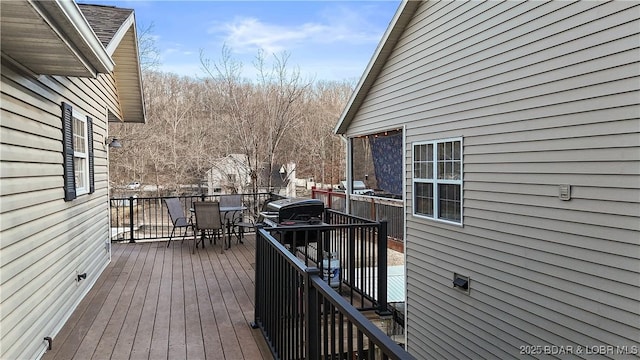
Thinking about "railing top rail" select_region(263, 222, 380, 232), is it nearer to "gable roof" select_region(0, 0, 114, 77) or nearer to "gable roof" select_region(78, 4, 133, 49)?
"gable roof" select_region(0, 0, 114, 77)

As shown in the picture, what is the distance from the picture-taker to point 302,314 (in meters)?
2.42

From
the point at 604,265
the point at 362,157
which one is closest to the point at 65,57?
the point at 604,265

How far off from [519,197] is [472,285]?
53.9 inches

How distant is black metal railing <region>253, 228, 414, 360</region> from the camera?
1.50 meters

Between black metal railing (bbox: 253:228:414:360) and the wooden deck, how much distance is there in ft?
1.21

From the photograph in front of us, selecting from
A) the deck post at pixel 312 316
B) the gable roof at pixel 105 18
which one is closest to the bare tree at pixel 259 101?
the gable roof at pixel 105 18

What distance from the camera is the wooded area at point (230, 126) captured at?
14.1 metres

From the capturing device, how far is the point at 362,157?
11938 mm

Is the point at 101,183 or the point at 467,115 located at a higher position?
the point at 467,115

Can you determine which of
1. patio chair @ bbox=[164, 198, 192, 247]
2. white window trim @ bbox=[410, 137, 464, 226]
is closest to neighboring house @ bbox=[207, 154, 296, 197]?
patio chair @ bbox=[164, 198, 192, 247]

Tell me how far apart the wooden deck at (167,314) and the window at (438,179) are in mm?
2755

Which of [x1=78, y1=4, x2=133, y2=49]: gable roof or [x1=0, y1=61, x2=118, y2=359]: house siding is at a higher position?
[x1=78, y1=4, x2=133, y2=49]: gable roof

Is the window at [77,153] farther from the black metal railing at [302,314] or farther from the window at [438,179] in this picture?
the window at [438,179]

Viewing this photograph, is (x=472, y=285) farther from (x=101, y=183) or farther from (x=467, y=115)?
(x=101, y=183)
